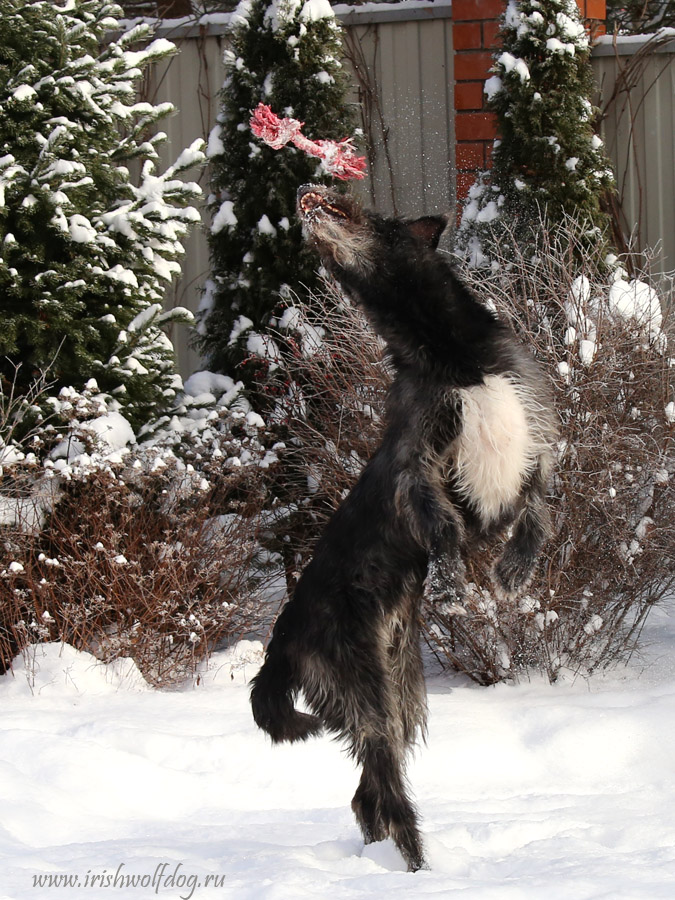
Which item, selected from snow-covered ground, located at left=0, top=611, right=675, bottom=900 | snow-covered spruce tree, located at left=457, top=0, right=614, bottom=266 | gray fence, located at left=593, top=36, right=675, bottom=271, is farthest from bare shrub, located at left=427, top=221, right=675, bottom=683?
gray fence, located at left=593, top=36, right=675, bottom=271

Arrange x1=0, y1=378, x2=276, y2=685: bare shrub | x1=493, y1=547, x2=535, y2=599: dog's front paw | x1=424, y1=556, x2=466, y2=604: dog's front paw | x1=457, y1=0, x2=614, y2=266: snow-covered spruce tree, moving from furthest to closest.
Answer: x1=457, y1=0, x2=614, y2=266: snow-covered spruce tree, x1=0, y1=378, x2=276, y2=685: bare shrub, x1=493, y1=547, x2=535, y2=599: dog's front paw, x1=424, y1=556, x2=466, y2=604: dog's front paw

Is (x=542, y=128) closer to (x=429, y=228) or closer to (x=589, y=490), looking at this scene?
(x=589, y=490)

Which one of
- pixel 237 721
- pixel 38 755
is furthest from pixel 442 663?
pixel 38 755

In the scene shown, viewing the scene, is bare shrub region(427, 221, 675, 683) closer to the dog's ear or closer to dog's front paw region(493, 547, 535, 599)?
the dog's ear

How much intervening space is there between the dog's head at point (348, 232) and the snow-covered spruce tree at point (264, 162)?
153 inches

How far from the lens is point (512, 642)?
18.4ft

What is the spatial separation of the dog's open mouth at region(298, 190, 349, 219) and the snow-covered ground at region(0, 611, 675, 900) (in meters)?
2.01

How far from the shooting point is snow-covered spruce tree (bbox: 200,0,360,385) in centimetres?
735

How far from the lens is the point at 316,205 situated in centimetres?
325

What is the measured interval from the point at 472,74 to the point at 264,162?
205 cm

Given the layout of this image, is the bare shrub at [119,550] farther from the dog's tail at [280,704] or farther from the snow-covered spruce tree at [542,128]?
the snow-covered spruce tree at [542,128]

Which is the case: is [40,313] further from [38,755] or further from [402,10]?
[402,10]

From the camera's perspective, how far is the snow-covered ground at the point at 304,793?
119 inches

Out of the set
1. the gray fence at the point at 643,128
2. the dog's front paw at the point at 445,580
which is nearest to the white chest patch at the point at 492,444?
the dog's front paw at the point at 445,580
